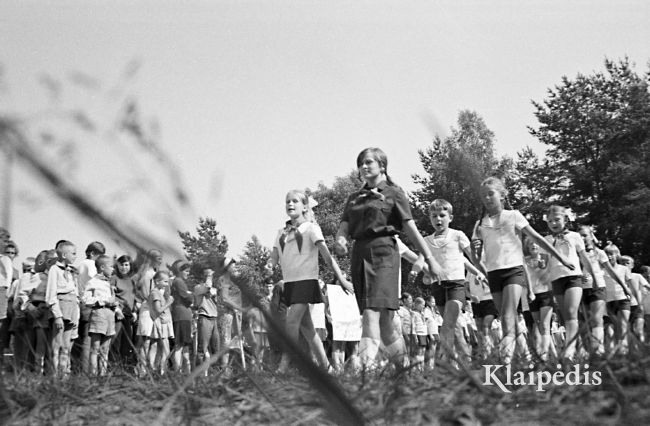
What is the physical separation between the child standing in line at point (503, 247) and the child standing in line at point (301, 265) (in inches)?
57.7

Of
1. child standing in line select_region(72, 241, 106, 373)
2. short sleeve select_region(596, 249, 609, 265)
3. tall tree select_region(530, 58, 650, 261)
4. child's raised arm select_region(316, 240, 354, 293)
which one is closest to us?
child's raised arm select_region(316, 240, 354, 293)

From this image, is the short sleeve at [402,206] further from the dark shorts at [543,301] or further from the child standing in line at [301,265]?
the dark shorts at [543,301]

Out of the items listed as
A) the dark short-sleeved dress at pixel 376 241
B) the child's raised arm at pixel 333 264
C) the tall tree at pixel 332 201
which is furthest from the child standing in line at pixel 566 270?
the tall tree at pixel 332 201

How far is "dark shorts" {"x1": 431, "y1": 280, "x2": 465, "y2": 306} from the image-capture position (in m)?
7.51

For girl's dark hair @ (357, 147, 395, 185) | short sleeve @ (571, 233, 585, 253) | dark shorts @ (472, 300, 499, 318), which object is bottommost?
dark shorts @ (472, 300, 499, 318)

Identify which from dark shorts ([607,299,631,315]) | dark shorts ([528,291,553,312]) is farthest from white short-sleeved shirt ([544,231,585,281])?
dark shorts ([607,299,631,315])

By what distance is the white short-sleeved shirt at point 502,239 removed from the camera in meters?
6.78

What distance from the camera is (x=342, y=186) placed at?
57.6 metres

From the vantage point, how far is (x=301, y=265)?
21.5 ft

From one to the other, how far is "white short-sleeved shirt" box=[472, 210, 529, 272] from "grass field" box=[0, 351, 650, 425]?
357 centimetres

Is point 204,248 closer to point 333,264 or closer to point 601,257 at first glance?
point 333,264

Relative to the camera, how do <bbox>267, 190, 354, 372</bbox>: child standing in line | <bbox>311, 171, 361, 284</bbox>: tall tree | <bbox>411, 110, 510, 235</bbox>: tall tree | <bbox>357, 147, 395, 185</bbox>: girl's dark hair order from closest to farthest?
<bbox>411, 110, 510, 235</bbox>: tall tree, <bbox>357, 147, 395, 185</bbox>: girl's dark hair, <bbox>267, 190, 354, 372</bbox>: child standing in line, <bbox>311, 171, 361, 284</bbox>: tall tree

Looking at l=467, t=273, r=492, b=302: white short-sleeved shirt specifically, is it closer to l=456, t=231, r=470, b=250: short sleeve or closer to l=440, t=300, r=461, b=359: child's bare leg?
l=456, t=231, r=470, b=250: short sleeve

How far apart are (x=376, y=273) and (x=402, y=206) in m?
0.60
